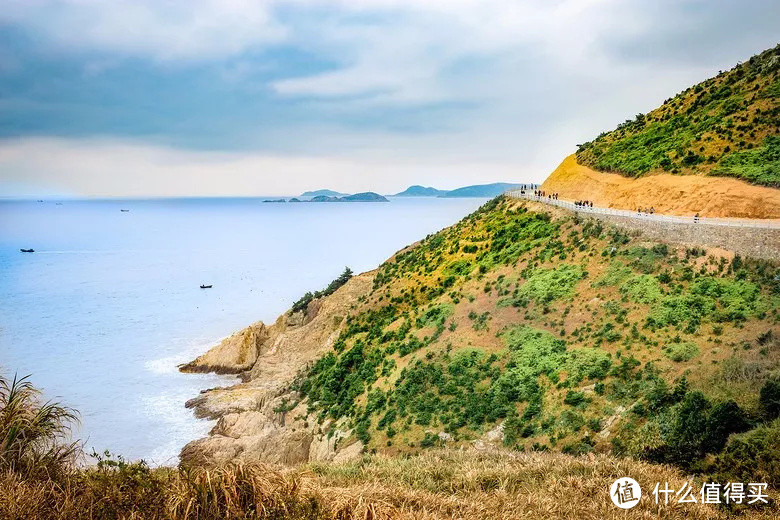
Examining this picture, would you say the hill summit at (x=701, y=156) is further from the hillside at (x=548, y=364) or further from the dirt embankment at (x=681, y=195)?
the hillside at (x=548, y=364)

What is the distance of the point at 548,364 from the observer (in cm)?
2219

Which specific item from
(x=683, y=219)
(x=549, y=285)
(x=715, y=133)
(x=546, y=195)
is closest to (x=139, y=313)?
(x=546, y=195)

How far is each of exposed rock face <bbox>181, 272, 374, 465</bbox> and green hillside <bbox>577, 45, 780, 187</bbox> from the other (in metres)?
24.5

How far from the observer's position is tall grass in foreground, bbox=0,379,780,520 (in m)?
6.98

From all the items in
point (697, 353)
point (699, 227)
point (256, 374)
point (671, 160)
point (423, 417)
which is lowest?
point (256, 374)

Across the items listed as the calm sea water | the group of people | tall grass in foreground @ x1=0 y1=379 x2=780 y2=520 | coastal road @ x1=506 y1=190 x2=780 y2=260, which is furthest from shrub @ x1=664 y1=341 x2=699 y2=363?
the group of people

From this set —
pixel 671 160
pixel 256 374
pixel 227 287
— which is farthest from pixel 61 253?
pixel 671 160

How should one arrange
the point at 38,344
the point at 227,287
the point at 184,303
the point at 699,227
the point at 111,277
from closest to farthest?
the point at 699,227 → the point at 38,344 → the point at 184,303 → the point at 227,287 → the point at 111,277

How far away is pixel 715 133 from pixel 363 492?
119 feet

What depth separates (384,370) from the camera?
91.8ft

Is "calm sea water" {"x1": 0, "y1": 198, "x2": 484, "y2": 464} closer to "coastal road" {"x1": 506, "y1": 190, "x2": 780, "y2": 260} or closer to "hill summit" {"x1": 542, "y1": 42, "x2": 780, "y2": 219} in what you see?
"coastal road" {"x1": 506, "y1": 190, "x2": 780, "y2": 260}

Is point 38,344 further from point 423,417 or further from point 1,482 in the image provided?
point 1,482

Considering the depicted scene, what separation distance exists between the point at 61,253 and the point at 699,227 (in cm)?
13201

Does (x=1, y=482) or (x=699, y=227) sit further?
(x=699, y=227)
